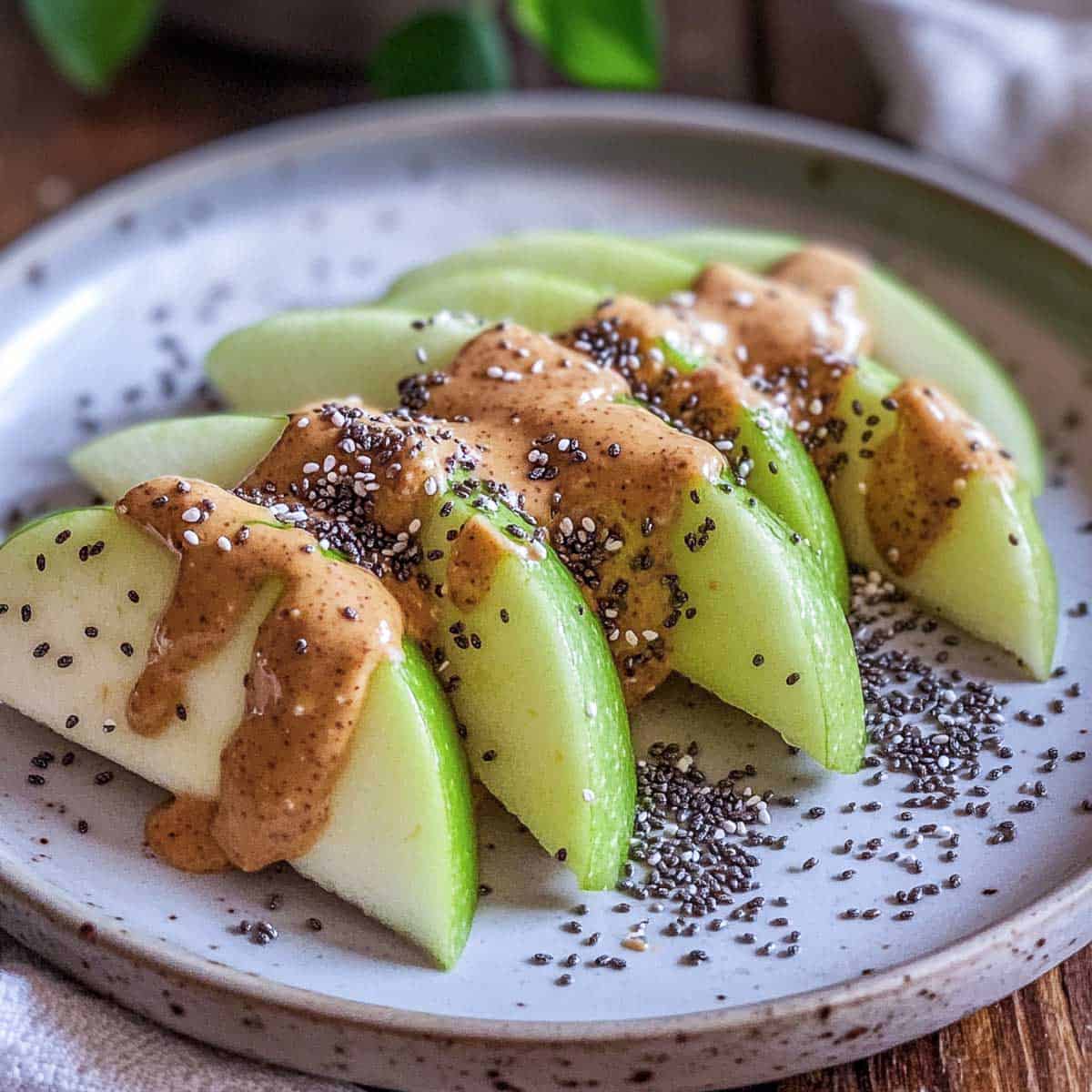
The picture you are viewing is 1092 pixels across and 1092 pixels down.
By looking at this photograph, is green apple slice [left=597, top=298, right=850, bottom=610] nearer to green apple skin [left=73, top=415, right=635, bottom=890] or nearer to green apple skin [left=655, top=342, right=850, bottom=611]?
green apple skin [left=655, top=342, right=850, bottom=611]

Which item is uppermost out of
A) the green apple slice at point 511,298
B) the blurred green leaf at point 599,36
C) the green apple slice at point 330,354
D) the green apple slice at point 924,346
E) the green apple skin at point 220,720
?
the blurred green leaf at point 599,36

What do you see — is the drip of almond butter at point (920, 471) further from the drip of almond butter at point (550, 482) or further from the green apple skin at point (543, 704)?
the green apple skin at point (543, 704)

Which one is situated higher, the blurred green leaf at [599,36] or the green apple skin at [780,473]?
the blurred green leaf at [599,36]

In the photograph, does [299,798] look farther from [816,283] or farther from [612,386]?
[816,283]

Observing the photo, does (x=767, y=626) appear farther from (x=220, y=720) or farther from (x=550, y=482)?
(x=220, y=720)

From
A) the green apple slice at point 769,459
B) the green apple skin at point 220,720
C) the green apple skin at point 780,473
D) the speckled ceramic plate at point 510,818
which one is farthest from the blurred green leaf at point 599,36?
the green apple skin at point 220,720

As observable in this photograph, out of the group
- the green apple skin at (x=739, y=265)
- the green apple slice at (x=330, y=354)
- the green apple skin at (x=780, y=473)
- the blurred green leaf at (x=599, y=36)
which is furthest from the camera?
the blurred green leaf at (x=599, y=36)

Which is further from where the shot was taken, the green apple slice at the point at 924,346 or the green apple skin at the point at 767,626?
the green apple slice at the point at 924,346
